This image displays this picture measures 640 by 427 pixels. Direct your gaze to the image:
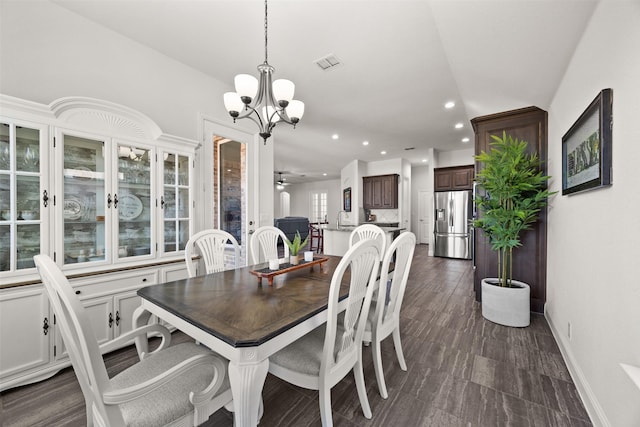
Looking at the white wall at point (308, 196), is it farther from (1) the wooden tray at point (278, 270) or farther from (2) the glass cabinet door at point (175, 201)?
(1) the wooden tray at point (278, 270)

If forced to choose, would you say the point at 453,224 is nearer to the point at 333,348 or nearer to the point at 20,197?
the point at 333,348

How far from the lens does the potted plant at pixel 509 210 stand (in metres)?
2.68

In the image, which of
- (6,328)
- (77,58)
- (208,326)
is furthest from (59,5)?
(208,326)

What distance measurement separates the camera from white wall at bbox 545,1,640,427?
117 centimetres

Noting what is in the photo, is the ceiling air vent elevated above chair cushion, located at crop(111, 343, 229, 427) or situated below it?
above

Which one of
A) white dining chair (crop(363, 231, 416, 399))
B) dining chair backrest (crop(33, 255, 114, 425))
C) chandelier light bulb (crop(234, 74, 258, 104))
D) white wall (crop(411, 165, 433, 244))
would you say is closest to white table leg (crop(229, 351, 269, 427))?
dining chair backrest (crop(33, 255, 114, 425))

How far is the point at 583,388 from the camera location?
1664mm

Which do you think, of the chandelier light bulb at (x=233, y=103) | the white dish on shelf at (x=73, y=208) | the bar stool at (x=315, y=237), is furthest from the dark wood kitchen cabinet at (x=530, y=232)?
the bar stool at (x=315, y=237)

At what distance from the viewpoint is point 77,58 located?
2.17 metres

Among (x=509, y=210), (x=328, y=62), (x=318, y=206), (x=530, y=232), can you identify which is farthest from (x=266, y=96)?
(x=318, y=206)

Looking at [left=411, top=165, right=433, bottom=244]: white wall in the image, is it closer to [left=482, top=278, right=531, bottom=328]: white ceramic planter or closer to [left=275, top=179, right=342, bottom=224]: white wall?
[left=275, top=179, right=342, bottom=224]: white wall

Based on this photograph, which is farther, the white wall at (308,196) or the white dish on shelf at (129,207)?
the white wall at (308,196)

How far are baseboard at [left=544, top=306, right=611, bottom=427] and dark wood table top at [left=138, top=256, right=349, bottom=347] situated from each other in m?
1.53

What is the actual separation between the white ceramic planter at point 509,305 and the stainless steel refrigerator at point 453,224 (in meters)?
3.63
